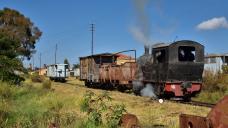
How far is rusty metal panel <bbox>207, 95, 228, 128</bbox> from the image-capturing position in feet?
12.8

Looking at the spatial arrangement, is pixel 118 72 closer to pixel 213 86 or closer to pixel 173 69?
pixel 213 86

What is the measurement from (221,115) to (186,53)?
69.4ft

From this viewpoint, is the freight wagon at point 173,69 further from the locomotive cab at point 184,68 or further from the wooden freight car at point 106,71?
the wooden freight car at point 106,71

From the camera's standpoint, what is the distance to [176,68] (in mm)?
23953

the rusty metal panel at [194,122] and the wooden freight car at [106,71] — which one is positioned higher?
the wooden freight car at [106,71]

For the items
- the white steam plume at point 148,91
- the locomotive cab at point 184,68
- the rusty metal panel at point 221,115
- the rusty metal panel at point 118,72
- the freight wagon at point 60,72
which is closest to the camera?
the rusty metal panel at point 221,115

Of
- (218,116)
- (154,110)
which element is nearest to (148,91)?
(154,110)

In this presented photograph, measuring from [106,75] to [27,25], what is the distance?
126ft

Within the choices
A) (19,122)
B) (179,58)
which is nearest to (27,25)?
(179,58)

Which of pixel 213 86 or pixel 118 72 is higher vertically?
pixel 118 72

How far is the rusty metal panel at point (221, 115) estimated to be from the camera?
12.8 ft

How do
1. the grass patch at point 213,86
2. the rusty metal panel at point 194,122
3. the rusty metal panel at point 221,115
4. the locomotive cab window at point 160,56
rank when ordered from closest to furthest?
the rusty metal panel at point 221,115 < the rusty metal panel at point 194,122 < the locomotive cab window at point 160,56 < the grass patch at point 213,86

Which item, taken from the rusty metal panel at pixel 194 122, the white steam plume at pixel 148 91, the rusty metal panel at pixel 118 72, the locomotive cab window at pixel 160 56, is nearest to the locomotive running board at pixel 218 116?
the rusty metal panel at pixel 194 122

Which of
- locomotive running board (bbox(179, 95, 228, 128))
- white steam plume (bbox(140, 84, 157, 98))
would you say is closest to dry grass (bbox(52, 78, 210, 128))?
white steam plume (bbox(140, 84, 157, 98))
